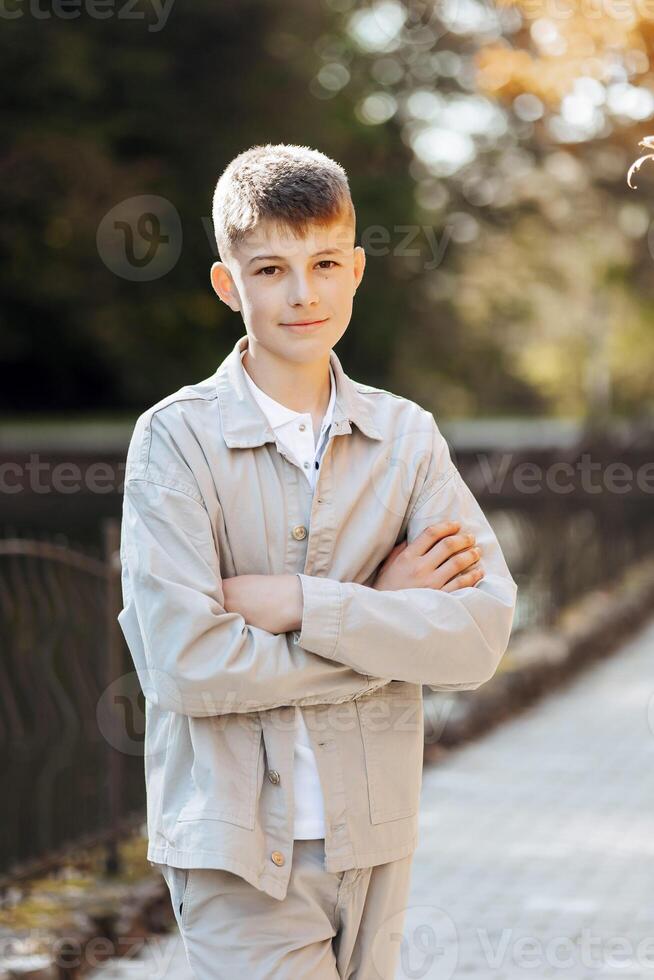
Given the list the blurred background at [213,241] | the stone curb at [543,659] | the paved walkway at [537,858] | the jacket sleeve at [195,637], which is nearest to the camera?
the jacket sleeve at [195,637]

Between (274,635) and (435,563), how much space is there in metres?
0.30

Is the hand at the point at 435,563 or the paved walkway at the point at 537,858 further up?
the hand at the point at 435,563

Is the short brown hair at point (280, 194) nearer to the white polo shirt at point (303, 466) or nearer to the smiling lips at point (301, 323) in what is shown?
the smiling lips at point (301, 323)

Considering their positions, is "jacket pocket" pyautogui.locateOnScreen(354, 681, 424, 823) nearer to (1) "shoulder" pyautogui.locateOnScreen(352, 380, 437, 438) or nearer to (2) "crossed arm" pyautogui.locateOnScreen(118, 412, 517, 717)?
(2) "crossed arm" pyautogui.locateOnScreen(118, 412, 517, 717)

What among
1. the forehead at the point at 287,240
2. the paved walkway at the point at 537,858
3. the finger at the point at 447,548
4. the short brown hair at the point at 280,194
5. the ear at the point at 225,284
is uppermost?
the short brown hair at the point at 280,194

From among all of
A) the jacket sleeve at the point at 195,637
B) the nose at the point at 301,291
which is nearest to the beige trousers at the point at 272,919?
the jacket sleeve at the point at 195,637

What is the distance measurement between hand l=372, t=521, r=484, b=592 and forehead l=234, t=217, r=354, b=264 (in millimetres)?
501

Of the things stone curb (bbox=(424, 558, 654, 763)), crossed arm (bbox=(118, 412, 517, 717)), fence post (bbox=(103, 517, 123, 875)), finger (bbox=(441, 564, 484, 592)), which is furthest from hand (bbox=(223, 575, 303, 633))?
stone curb (bbox=(424, 558, 654, 763))

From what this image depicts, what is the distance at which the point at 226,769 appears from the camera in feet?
7.14

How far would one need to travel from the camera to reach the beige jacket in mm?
2158

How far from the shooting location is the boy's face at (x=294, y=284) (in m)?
2.24

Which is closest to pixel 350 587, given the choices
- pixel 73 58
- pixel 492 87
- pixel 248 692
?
pixel 248 692

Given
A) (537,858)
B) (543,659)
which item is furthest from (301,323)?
(543,659)

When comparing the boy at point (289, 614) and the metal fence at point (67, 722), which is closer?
the boy at point (289, 614)
